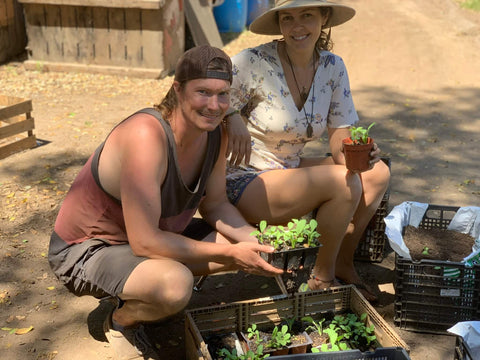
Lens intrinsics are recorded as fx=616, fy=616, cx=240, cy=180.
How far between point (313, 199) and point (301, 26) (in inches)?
38.1

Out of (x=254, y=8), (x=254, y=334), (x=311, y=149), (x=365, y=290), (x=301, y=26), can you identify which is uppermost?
(x=301, y=26)

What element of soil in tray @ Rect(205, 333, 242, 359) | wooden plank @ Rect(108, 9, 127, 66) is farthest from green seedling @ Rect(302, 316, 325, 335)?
wooden plank @ Rect(108, 9, 127, 66)

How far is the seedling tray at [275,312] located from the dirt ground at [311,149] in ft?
0.97

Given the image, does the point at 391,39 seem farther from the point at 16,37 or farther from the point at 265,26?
the point at 265,26

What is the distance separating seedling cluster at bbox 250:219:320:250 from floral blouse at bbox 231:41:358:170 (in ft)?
1.90

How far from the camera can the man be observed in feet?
8.97

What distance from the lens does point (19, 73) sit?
8633mm

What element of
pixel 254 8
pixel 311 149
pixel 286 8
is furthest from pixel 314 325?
pixel 254 8

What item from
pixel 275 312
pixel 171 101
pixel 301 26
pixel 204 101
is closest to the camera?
pixel 204 101

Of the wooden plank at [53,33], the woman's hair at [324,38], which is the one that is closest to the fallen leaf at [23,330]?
the woman's hair at [324,38]

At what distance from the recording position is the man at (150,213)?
108 inches

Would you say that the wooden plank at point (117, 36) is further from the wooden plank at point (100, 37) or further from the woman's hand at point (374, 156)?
the woman's hand at point (374, 156)

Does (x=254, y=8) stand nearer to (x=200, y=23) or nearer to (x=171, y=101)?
(x=200, y=23)

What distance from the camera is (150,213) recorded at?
2.73m
